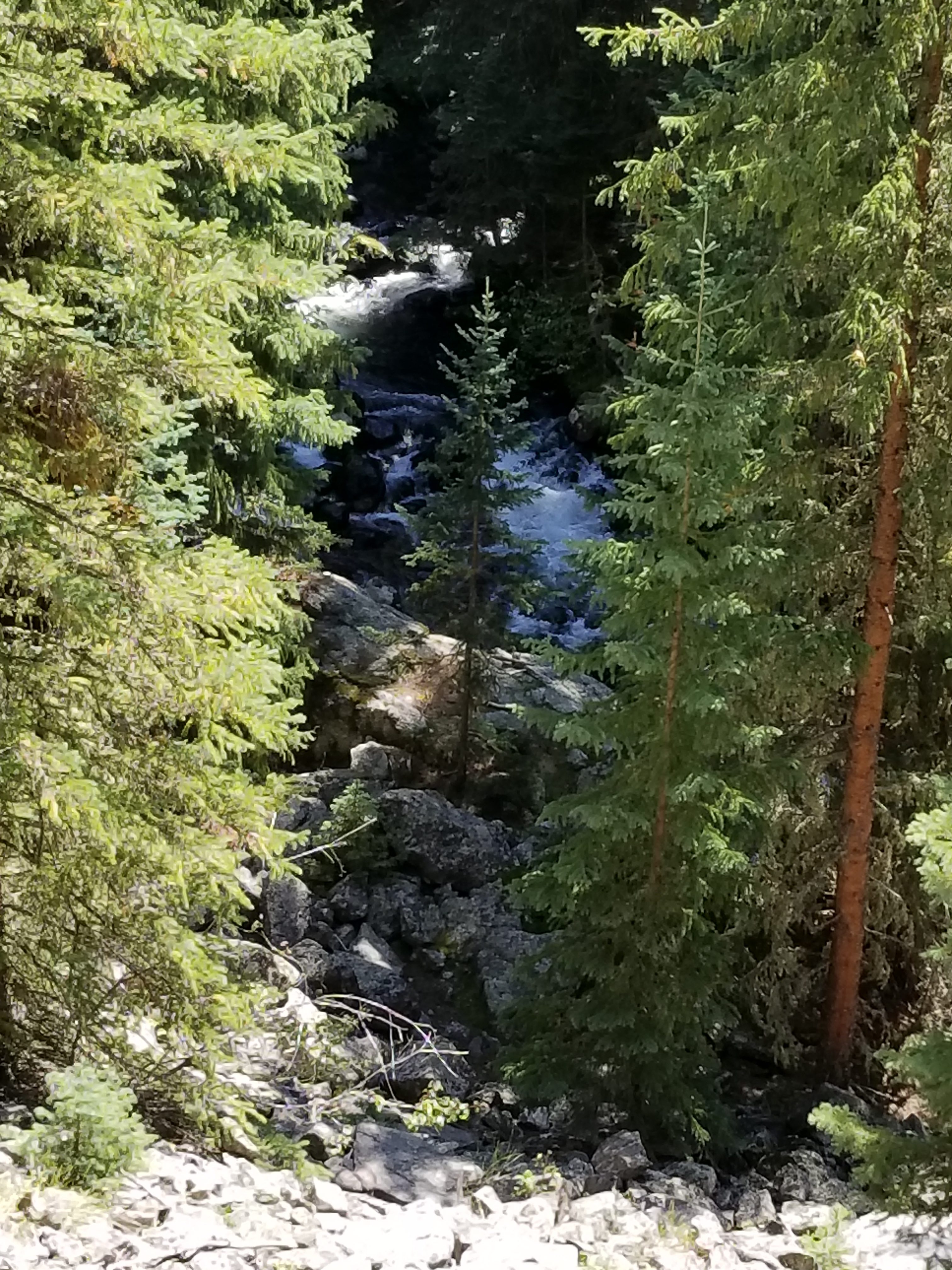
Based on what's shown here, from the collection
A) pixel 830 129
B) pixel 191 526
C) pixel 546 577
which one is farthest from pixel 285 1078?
pixel 546 577

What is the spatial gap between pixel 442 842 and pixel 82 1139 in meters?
8.01

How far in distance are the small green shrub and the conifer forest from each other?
0.03m

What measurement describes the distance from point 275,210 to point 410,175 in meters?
23.0

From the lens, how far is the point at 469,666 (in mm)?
14109

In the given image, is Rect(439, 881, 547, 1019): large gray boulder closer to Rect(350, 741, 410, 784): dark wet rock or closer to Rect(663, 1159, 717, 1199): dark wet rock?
Rect(350, 741, 410, 784): dark wet rock

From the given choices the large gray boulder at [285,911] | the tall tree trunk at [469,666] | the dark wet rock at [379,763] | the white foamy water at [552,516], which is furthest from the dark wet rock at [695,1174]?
the white foamy water at [552,516]

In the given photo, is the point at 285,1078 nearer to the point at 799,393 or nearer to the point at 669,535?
the point at 669,535

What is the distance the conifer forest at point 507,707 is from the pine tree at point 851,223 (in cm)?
4

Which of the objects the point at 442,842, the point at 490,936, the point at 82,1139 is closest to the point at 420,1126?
the point at 82,1139

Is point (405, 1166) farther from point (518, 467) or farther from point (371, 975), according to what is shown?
point (518, 467)

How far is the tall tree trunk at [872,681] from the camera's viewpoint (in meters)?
7.01

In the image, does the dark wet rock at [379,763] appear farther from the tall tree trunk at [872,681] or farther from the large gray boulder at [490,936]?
the tall tree trunk at [872,681]

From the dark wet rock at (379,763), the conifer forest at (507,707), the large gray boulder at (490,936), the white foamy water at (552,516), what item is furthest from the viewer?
the white foamy water at (552,516)

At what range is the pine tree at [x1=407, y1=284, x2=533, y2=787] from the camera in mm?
13055
